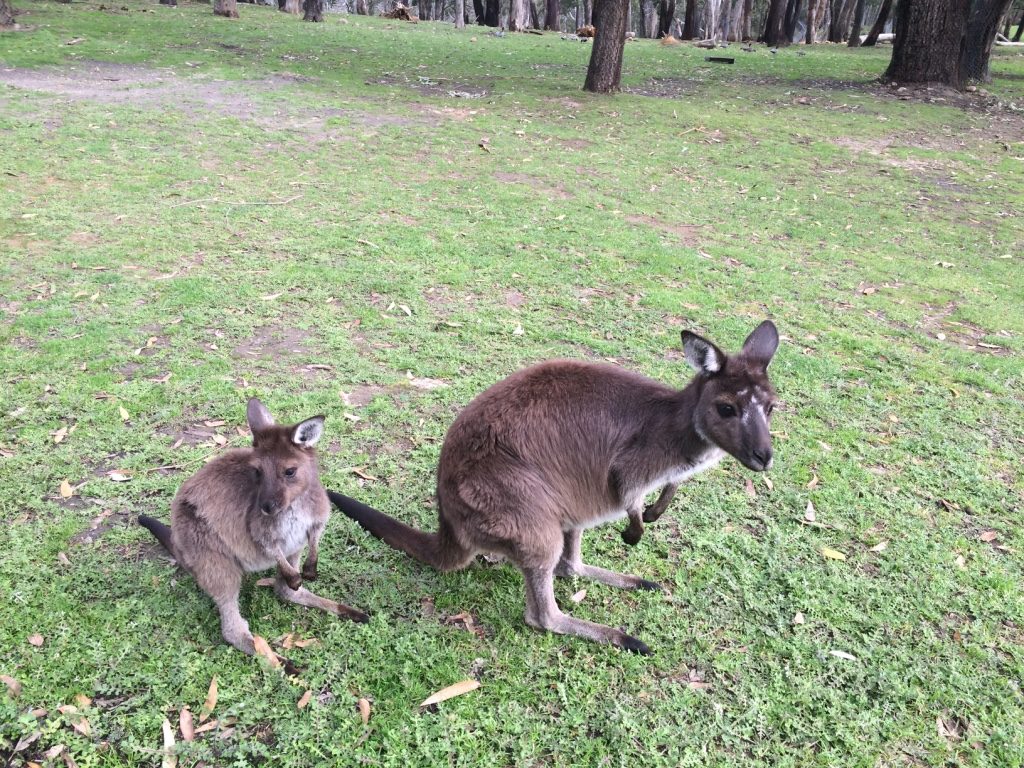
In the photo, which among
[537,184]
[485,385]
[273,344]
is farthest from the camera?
[537,184]

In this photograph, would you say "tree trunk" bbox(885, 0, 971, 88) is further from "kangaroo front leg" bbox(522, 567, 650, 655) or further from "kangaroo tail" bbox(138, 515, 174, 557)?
"kangaroo tail" bbox(138, 515, 174, 557)

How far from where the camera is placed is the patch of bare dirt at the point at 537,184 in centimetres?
778

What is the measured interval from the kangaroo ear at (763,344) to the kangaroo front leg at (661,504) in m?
0.62

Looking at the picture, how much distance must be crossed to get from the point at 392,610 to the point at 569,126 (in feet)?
29.9

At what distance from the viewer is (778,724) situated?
2.47 m

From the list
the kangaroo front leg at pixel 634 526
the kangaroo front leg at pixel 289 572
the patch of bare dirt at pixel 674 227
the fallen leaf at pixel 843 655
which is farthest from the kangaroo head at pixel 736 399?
the patch of bare dirt at pixel 674 227

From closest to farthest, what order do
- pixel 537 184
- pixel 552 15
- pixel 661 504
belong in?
pixel 661 504, pixel 537 184, pixel 552 15

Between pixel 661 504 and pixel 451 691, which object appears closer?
pixel 451 691


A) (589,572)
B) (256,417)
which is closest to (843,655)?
(589,572)

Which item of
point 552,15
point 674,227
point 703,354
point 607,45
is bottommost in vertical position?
point 674,227

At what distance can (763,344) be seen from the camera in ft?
9.05

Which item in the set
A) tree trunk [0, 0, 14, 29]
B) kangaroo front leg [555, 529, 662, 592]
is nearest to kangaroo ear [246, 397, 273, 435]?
kangaroo front leg [555, 529, 662, 592]

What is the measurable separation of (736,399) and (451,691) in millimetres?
1516

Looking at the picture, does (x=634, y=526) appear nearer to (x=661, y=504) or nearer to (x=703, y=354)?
(x=661, y=504)
